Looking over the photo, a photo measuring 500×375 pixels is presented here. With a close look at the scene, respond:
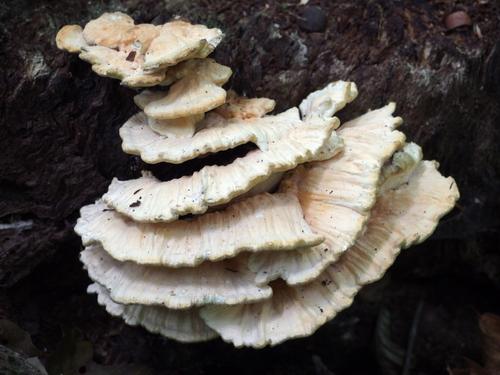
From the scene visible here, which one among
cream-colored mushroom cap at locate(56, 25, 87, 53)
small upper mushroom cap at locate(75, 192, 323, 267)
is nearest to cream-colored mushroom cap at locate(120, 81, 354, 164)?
small upper mushroom cap at locate(75, 192, 323, 267)

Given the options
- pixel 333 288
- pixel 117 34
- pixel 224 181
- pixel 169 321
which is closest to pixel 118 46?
pixel 117 34

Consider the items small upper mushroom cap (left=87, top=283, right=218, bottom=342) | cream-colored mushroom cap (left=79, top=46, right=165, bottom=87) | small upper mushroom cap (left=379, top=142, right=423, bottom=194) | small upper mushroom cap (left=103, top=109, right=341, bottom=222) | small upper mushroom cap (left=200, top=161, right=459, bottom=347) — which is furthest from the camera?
small upper mushroom cap (left=87, top=283, right=218, bottom=342)

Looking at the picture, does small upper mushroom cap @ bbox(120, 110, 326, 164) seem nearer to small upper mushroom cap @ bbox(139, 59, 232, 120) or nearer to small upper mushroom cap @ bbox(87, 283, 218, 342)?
small upper mushroom cap @ bbox(139, 59, 232, 120)

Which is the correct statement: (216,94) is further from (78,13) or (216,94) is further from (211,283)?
(78,13)

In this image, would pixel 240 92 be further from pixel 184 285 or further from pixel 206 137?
pixel 184 285

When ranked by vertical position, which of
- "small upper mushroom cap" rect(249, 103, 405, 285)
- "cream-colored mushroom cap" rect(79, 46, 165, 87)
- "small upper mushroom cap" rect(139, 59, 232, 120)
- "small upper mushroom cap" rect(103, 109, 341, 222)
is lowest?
"small upper mushroom cap" rect(249, 103, 405, 285)
